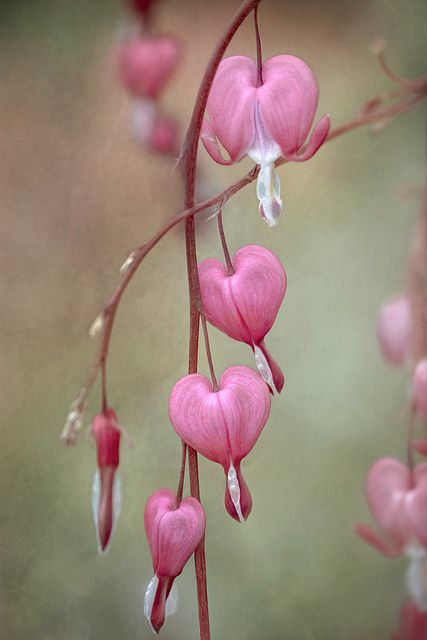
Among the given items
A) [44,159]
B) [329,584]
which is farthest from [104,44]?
[329,584]

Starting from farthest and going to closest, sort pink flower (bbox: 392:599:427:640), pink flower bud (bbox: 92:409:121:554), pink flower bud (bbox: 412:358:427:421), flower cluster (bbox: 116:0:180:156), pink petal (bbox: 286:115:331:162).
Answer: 1. flower cluster (bbox: 116:0:180:156)
2. pink flower (bbox: 392:599:427:640)
3. pink flower bud (bbox: 412:358:427:421)
4. pink flower bud (bbox: 92:409:121:554)
5. pink petal (bbox: 286:115:331:162)

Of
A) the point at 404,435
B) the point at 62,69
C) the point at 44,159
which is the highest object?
the point at 62,69

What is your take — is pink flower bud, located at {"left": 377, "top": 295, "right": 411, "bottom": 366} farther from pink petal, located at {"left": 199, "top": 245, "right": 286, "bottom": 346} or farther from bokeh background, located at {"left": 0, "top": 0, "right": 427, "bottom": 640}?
pink petal, located at {"left": 199, "top": 245, "right": 286, "bottom": 346}

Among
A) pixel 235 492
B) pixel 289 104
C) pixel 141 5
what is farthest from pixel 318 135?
pixel 141 5

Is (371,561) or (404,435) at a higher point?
(404,435)

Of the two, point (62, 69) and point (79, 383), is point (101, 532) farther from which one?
point (62, 69)

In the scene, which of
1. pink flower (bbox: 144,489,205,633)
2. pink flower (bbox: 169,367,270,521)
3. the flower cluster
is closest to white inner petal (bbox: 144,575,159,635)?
pink flower (bbox: 144,489,205,633)

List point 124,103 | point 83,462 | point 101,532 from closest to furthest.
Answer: point 101,532 → point 83,462 → point 124,103
